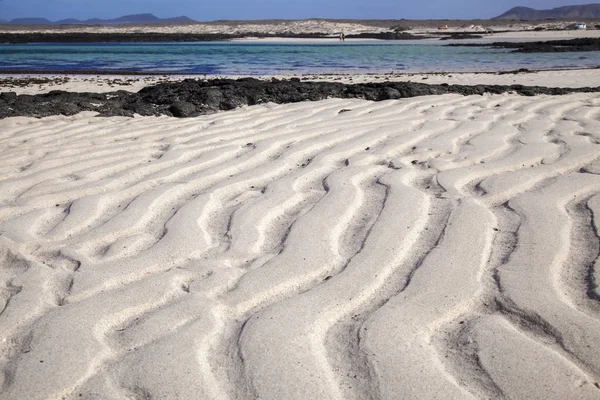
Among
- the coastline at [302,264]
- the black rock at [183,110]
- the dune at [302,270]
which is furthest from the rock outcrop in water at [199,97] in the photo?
the dune at [302,270]

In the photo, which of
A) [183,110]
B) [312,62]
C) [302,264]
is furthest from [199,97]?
[312,62]

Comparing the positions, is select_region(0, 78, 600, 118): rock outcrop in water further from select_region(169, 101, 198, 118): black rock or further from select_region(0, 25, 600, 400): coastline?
select_region(0, 25, 600, 400): coastline

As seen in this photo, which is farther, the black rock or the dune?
the black rock

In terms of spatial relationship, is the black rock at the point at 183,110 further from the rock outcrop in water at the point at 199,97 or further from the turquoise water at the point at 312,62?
the turquoise water at the point at 312,62

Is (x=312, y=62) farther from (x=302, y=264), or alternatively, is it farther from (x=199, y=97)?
(x=302, y=264)

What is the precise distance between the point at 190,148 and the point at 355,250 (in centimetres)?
196

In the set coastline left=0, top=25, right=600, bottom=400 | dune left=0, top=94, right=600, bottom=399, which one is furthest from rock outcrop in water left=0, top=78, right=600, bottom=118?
dune left=0, top=94, right=600, bottom=399

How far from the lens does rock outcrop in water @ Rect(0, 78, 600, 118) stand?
521cm

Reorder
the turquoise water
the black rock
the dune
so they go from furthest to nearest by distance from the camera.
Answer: the turquoise water
the black rock
the dune

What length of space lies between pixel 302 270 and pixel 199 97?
390cm

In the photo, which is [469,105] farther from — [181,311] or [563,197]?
[181,311]

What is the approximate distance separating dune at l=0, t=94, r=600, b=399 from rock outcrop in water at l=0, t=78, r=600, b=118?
146 cm

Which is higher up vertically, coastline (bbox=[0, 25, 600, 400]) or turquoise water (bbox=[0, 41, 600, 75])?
coastline (bbox=[0, 25, 600, 400])

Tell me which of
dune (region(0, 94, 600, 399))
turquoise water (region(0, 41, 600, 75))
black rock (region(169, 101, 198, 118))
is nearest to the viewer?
dune (region(0, 94, 600, 399))
